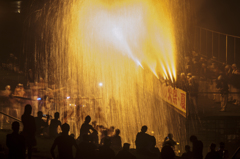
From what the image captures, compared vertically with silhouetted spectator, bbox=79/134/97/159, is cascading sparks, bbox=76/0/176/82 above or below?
above

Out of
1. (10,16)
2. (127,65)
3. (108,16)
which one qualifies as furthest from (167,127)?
(10,16)

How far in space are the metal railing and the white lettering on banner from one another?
6.38m

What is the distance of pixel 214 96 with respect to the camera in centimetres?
1730

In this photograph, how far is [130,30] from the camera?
2938cm

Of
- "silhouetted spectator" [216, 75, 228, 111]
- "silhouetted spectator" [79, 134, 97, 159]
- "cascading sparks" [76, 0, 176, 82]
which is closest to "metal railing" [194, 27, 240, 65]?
"cascading sparks" [76, 0, 176, 82]

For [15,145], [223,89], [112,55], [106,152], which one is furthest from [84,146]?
[112,55]

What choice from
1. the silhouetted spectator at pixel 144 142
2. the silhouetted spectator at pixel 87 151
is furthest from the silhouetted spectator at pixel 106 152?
the silhouetted spectator at pixel 144 142

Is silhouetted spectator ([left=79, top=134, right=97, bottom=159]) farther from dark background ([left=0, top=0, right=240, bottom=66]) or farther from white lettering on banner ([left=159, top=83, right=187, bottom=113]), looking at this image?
dark background ([left=0, top=0, right=240, bottom=66])

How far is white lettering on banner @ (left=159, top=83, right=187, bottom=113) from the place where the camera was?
15266mm

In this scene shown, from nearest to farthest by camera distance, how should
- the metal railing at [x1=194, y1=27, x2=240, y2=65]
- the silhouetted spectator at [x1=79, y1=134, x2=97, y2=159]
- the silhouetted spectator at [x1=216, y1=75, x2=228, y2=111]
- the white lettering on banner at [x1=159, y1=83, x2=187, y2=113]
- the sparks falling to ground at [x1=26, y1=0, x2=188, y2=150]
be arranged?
the silhouetted spectator at [x1=79, y1=134, x2=97, y2=159] → the white lettering on banner at [x1=159, y1=83, x2=187, y2=113] → the silhouetted spectator at [x1=216, y1=75, x2=228, y2=111] → the sparks falling to ground at [x1=26, y1=0, x2=188, y2=150] → the metal railing at [x1=194, y1=27, x2=240, y2=65]

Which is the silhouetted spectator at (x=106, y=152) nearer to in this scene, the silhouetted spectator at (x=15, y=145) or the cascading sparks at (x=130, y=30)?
the silhouetted spectator at (x=15, y=145)

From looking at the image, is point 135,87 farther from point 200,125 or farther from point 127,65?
point 200,125

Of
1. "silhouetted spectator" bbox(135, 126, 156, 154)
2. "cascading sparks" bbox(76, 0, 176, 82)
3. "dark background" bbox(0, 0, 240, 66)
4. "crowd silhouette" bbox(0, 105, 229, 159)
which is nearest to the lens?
"crowd silhouette" bbox(0, 105, 229, 159)

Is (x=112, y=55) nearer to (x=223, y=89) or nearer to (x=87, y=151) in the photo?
(x=223, y=89)
